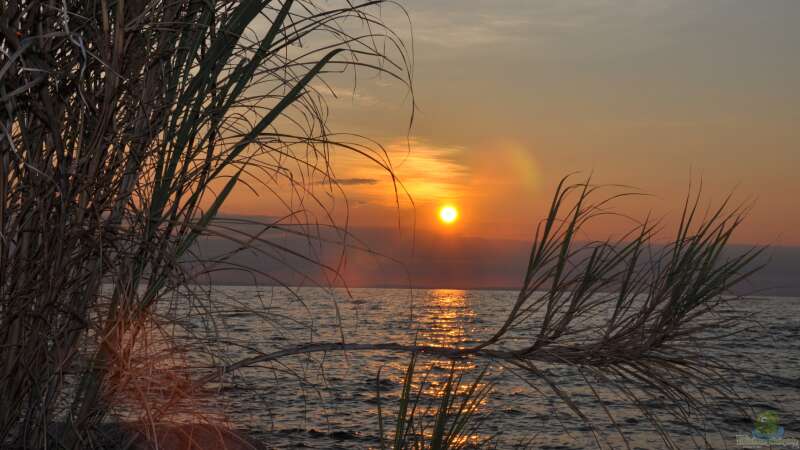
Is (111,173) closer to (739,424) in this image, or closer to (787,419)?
(739,424)

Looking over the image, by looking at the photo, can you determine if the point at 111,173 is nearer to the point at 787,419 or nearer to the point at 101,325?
the point at 101,325

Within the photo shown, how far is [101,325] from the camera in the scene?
189 cm

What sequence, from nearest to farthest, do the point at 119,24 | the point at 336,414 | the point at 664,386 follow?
the point at 119,24 < the point at 664,386 < the point at 336,414

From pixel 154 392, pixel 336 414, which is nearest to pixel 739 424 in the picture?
→ pixel 336 414

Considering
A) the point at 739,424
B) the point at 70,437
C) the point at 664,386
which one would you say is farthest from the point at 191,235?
the point at 739,424

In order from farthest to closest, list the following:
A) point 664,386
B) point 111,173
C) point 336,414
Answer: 1. point 336,414
2. point 664,386
3. point 111,173

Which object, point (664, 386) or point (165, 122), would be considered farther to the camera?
point (664, 386)

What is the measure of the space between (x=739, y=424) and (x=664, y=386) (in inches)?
521

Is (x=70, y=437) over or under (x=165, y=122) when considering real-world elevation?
under

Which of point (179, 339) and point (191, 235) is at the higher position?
point (191, 235)

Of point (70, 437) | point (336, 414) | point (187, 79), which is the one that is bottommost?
point (336, 414)

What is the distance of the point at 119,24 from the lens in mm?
1605

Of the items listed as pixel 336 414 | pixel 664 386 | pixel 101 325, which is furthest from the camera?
A: pixel 336 414

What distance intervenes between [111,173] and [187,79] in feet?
1.49
